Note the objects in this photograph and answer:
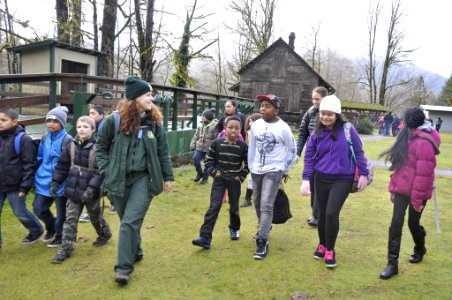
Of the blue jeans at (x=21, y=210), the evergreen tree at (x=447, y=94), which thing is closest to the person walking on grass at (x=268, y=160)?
the blue jeans at (x=21, y=210)

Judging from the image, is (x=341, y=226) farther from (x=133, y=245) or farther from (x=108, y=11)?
(x=108, y=11)

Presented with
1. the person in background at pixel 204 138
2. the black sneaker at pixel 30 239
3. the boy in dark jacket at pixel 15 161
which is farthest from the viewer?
the person in background at pixel 204 138

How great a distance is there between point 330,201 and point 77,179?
2.69 meters

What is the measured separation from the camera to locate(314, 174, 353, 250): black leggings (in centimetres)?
456

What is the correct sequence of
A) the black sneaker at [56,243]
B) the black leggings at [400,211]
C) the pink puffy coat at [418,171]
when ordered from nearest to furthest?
1. the pink puffy coat at [418,171]
2. the black leggings at [400,211]
3. the black sneaker at [56,243]

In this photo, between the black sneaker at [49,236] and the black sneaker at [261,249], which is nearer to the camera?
the black sneaker at [261,249]

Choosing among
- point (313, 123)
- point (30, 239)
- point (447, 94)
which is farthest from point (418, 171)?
point (447, 94)

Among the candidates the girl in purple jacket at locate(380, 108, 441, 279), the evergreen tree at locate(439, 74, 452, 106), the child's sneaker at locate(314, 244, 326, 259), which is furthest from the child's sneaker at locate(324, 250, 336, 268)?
the evergreen tree at locate(439, 74, 452, 106)

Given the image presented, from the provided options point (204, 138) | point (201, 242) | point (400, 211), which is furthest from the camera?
point (204, 138)

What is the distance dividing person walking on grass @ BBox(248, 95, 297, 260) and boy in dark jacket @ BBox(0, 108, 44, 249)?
8.19ft

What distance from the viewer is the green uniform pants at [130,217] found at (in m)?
3.99

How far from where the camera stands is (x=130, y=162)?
401cm

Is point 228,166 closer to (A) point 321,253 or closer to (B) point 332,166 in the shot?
(B) point 332,166

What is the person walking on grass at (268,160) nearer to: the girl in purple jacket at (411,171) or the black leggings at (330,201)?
the black leggings at (330,201)
